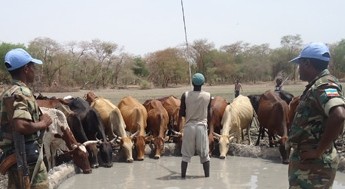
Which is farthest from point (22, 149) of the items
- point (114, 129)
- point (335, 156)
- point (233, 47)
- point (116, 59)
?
point (233, 47)

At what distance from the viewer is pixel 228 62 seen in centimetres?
6625

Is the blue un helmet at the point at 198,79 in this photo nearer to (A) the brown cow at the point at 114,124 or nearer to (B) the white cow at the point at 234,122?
(B) the white cow at the point at 234,122

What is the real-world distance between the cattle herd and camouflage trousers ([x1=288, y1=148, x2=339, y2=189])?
601cm

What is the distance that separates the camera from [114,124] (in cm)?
1174

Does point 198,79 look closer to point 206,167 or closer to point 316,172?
point 206,167

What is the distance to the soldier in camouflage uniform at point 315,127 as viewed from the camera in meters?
3.83

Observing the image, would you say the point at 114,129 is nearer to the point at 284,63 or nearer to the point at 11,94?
the point at 11,94

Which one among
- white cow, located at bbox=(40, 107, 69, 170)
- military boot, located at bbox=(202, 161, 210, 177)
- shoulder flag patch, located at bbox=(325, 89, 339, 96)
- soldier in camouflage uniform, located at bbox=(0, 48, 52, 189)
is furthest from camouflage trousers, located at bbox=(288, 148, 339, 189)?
white cow, located at bbox=(40, 107, 69, 170)

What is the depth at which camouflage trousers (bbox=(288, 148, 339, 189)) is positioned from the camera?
398cm

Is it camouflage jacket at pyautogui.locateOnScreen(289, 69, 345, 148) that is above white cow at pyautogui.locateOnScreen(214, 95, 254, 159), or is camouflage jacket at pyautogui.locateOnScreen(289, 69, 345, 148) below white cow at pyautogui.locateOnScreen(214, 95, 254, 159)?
above

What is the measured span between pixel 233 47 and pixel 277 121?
2594 inches

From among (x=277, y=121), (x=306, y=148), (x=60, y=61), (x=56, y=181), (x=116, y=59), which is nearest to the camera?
(x=306, y=148)

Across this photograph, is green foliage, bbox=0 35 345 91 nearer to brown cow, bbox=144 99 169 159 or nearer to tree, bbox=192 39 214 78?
tree, bbox=192 39 214 78

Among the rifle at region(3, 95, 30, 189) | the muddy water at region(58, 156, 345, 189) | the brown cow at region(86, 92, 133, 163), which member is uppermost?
the rifle at region(3, 95, 30, 189)
